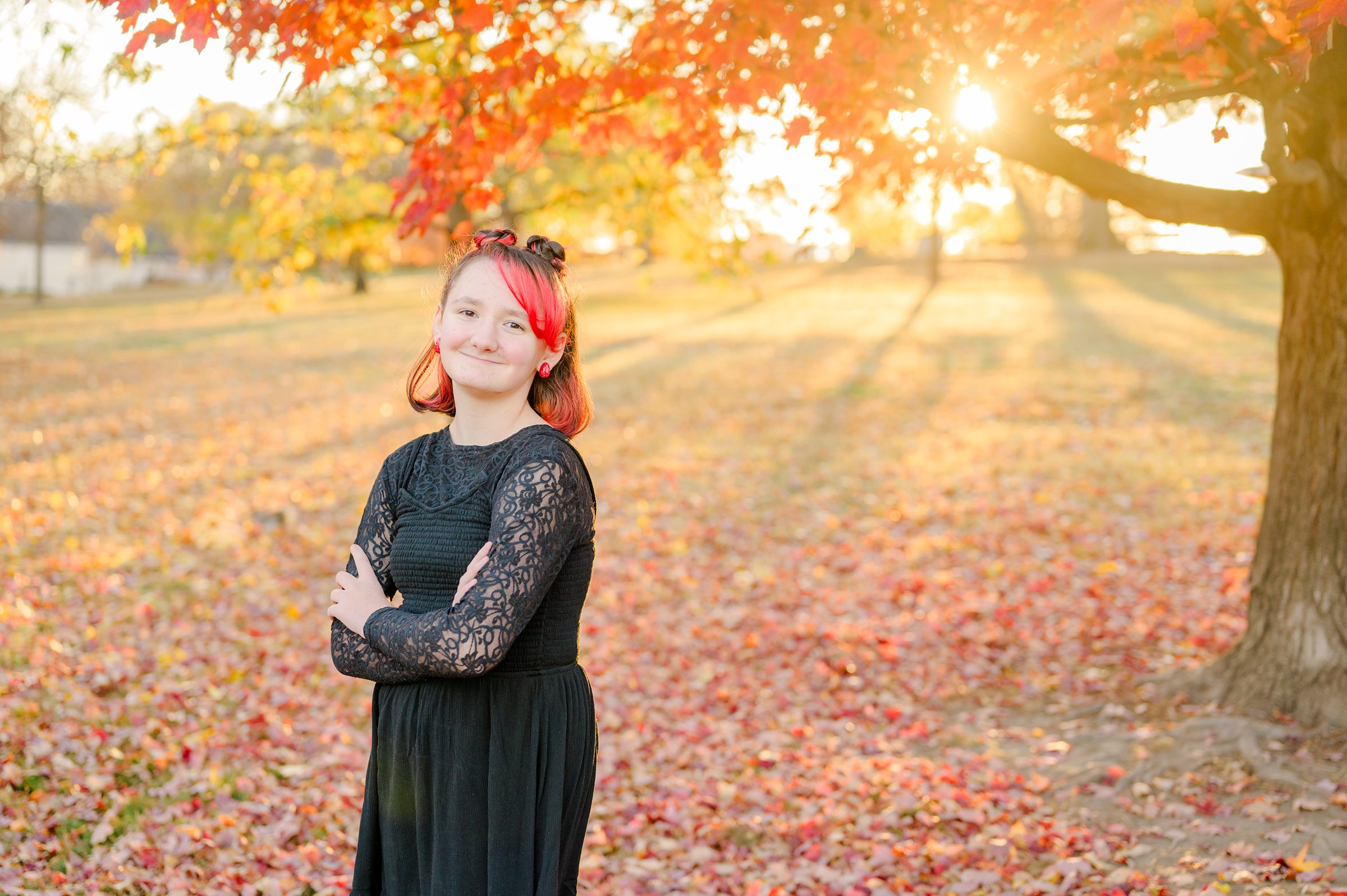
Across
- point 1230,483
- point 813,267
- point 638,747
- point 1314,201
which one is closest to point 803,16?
point 1314,201

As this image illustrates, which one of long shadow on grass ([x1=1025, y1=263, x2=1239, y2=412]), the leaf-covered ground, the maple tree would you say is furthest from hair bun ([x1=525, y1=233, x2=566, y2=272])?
long shadow on grass ([x1=1025, y1=263, x2=1239, y2=412])

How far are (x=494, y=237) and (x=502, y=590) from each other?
3.03 ft

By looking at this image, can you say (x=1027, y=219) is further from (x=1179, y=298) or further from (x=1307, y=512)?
(x=1307, y=512)

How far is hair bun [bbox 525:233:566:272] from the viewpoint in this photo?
268cm

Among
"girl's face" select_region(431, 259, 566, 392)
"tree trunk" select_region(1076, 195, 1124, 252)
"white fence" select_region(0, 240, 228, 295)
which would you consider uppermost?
"tree trunk" select_region(1076, 195, 1124, 252)

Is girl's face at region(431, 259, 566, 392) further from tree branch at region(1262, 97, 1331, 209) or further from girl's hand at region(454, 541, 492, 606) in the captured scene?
tree branch at region(1262, 97, 1331, 209)

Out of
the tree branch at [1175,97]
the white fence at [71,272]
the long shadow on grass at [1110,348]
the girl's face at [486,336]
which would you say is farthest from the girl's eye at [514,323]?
the white fence at [71,272]

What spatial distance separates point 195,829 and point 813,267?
154ft

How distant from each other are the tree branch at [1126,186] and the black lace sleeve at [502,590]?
3494mm

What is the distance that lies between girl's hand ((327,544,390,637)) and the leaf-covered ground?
0.78m

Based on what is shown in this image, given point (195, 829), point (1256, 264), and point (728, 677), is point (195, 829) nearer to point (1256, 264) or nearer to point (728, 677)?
point (728, 677)

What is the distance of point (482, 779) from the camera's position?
265 centimetres

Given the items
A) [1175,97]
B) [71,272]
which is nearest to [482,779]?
[1175,97]

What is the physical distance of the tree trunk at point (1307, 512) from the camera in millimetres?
5152
